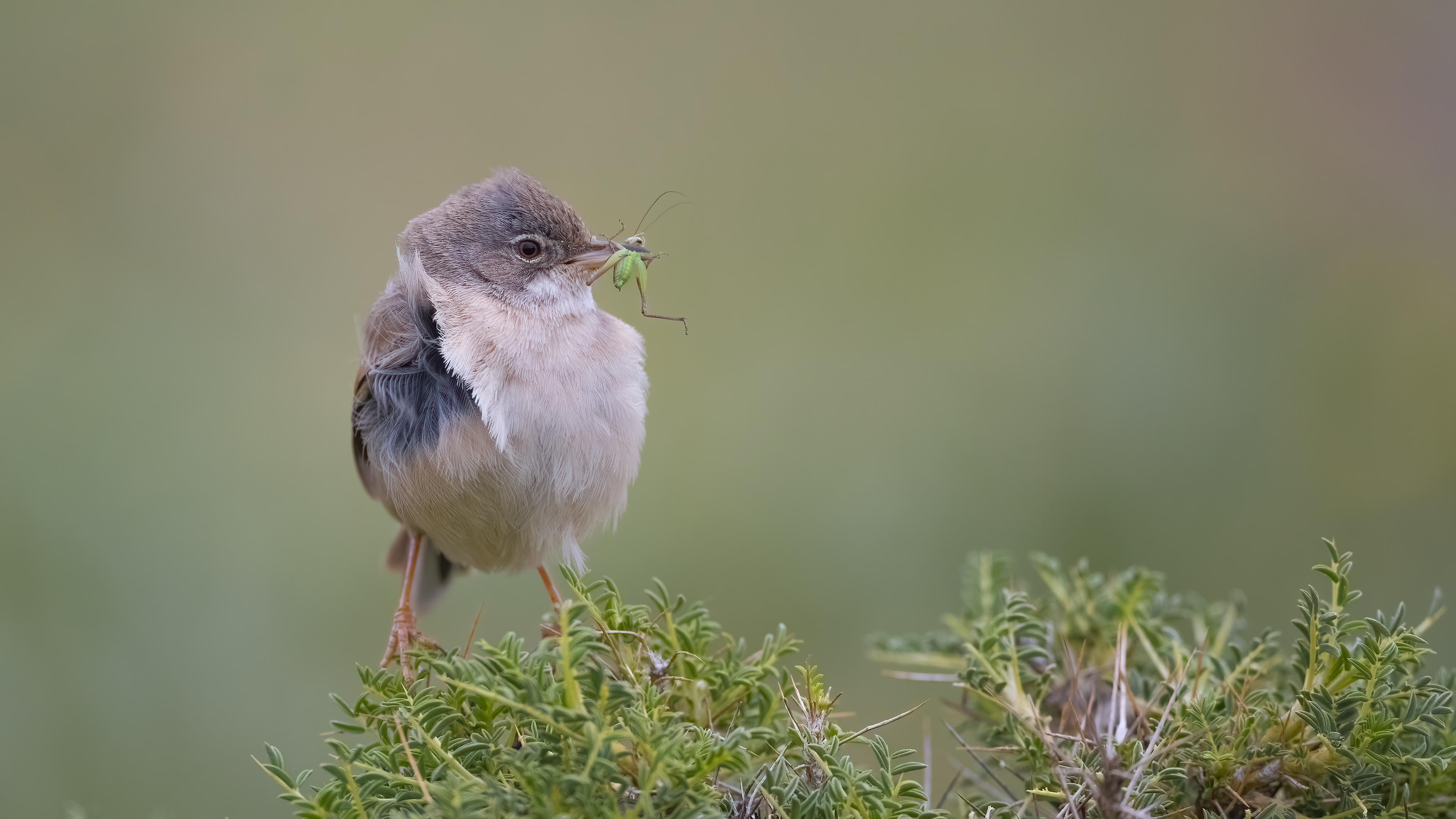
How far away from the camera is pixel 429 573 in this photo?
328 cm

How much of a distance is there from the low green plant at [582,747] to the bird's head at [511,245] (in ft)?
4.25

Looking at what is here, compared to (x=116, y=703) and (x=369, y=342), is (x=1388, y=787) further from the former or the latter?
(x=116, y=703)

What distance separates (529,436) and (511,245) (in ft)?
2.42

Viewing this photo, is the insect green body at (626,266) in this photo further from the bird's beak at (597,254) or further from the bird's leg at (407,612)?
the bird's leg at (407,612)

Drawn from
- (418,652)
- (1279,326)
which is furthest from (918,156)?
(418,652)

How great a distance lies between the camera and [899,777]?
1.58 metres

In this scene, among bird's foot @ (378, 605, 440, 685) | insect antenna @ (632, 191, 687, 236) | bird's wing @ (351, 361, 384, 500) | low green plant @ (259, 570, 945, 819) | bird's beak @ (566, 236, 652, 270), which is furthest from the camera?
insect antenna @ (632, 191, 687, 236)

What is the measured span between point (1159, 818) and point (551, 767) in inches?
37.2

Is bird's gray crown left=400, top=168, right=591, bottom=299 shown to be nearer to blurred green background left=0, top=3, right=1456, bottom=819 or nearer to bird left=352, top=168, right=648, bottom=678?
bird left=352, top=168, right=648, bottom=678

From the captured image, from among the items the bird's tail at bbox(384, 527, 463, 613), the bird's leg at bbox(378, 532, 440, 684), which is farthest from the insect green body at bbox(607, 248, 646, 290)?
the bird's tail at bbox(384, 527, 463, 613)

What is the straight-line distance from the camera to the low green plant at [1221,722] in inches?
58.1

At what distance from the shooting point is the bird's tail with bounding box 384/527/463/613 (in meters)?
3.26

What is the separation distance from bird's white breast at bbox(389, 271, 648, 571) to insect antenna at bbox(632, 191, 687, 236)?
0.49 m

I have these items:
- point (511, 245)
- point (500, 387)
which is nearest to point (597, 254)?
point (511, 245)
